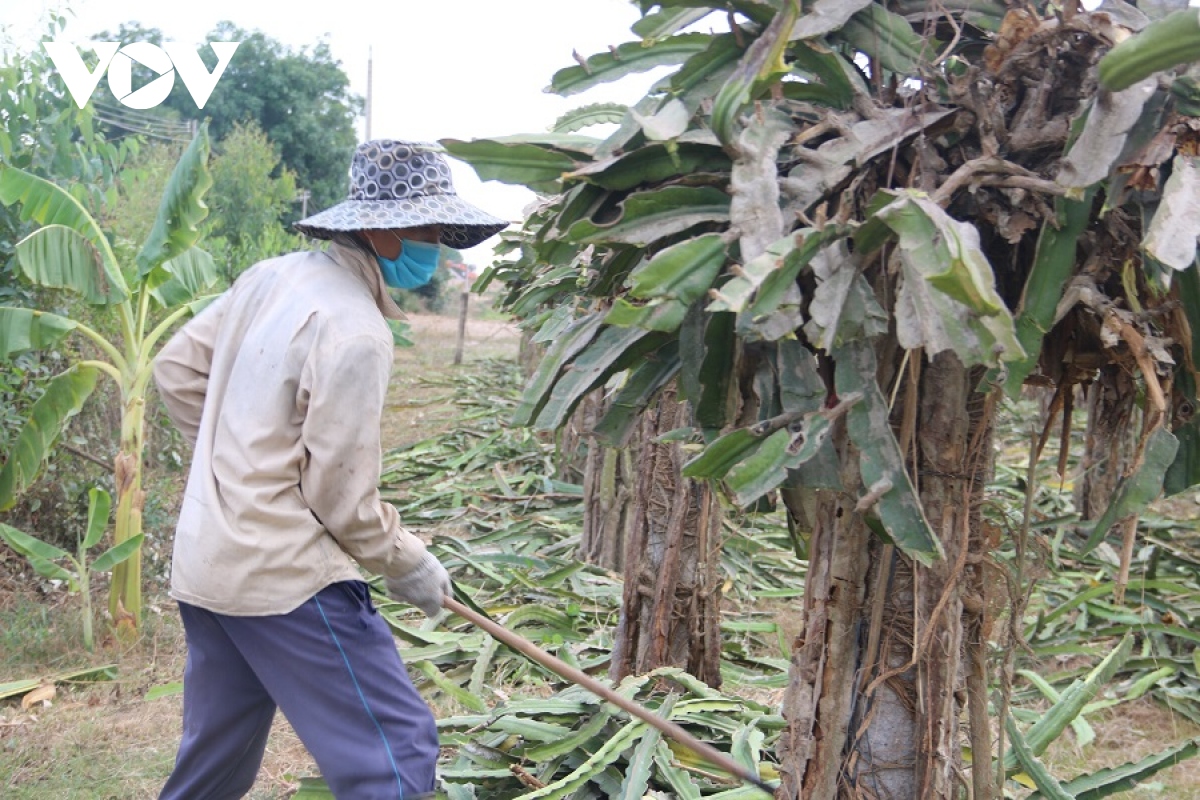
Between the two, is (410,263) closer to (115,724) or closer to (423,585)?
(423,585)

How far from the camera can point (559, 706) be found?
12.6 ft

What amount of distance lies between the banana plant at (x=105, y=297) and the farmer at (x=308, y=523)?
2.82 meters

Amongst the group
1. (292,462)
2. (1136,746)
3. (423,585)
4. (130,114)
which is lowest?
(1136,746)

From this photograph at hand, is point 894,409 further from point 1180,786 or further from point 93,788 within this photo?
point 93,788

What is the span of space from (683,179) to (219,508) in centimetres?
145

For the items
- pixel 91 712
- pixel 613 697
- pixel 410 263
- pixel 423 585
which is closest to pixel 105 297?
pixel 91 712

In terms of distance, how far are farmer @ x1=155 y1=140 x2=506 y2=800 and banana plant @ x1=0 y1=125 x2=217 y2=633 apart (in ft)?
9.24

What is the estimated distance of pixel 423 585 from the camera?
3189 mm

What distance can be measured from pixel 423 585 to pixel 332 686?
1.39ft

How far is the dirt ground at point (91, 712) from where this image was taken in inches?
167

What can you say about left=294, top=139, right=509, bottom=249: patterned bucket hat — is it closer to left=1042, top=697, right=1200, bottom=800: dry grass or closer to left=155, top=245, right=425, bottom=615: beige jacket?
left=155, top=245, right=425, bottom=615: beige jacket

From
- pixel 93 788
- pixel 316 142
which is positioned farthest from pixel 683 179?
pixel 316 142

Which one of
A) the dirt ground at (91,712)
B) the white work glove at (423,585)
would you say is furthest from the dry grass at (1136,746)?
the dirt ground at (91,712)

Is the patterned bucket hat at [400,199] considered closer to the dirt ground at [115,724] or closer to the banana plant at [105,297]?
the dirt ground at [115,724]
